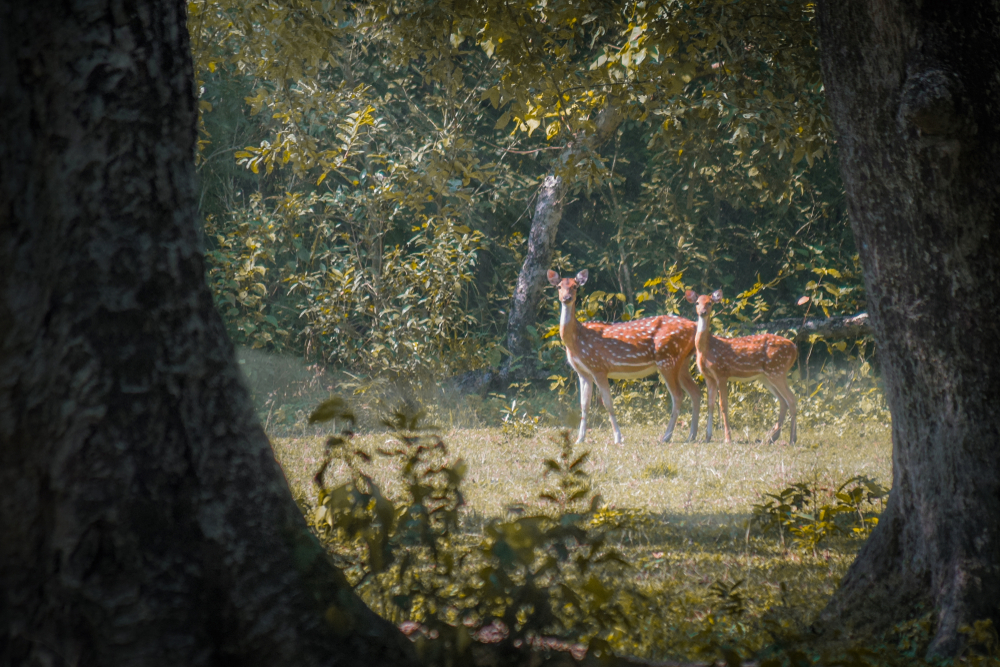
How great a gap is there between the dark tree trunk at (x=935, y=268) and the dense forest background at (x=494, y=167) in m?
2.27

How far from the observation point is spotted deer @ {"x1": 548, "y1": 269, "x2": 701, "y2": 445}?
967 centimetres

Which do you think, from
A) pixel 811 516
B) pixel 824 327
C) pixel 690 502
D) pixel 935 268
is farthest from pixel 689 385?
pixel 935 268

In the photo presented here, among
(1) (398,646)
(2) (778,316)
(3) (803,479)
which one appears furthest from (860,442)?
(1) (398,646)

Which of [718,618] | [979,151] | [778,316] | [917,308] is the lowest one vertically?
[718,618]

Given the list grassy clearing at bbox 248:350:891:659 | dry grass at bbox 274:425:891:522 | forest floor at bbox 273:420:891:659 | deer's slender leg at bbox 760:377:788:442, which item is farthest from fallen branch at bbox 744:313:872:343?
deer's slender leg at bbox 760:377:788:442

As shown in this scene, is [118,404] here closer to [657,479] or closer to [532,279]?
[657,479]

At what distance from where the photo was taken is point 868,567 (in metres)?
3.48

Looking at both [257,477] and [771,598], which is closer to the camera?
[257,477]

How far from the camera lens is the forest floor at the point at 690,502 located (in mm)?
3527

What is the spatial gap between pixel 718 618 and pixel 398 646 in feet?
5.90

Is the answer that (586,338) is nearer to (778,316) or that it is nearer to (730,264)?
(778,316)

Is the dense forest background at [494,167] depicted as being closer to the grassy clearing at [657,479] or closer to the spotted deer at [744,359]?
the grassy clearing at [657,479]

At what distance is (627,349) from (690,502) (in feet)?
12.0

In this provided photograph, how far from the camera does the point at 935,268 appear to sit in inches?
124
